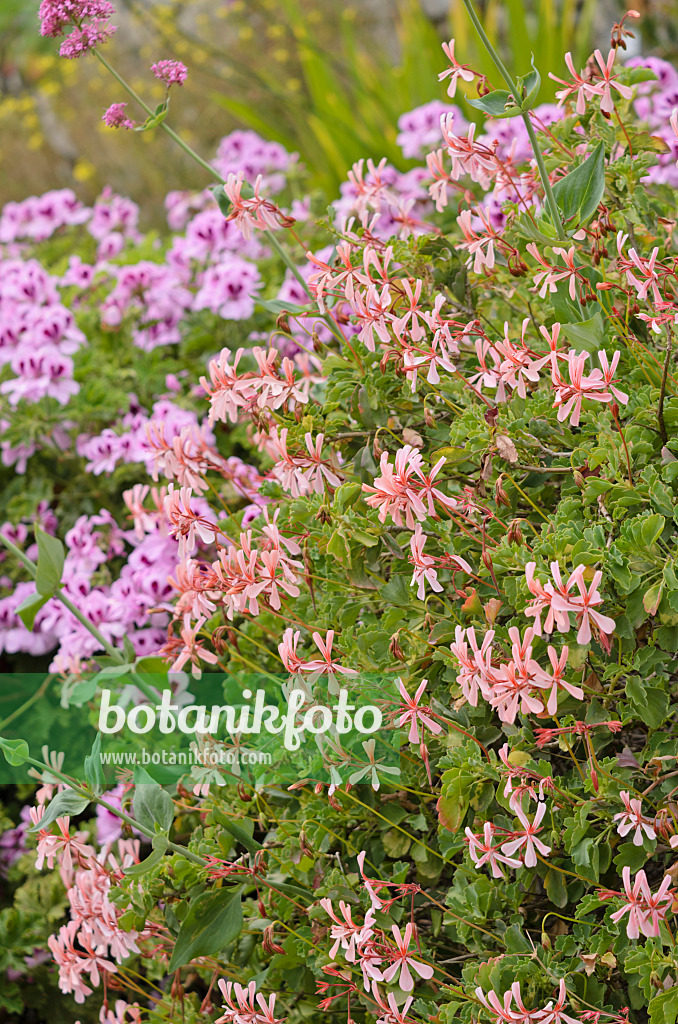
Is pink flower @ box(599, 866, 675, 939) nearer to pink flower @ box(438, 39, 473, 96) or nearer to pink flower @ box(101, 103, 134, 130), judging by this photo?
pink flower @ box(438, 39, 473, 96)

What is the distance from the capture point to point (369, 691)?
48.2 inches

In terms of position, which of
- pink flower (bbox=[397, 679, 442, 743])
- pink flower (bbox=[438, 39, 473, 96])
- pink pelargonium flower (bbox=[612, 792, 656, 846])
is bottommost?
pink pelargonium flower (bbox=[612, 792, 656, 846])

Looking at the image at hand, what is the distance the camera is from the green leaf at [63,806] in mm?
1109

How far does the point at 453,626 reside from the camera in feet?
3.73

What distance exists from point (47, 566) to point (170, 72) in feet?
2.27

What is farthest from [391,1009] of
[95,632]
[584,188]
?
[584,188]

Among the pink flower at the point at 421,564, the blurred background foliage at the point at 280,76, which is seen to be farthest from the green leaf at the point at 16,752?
the blurred background foliage at the point at 280,76

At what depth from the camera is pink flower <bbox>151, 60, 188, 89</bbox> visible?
1.25m

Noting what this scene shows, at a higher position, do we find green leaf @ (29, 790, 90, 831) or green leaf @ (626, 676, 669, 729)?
green leaf @ (29, 790, 90, 831)

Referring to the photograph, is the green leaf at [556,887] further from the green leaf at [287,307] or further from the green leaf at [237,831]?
the green leaf at [287,307]

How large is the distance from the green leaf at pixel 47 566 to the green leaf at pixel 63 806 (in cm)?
34

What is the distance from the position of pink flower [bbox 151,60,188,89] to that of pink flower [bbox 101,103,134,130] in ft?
0.25

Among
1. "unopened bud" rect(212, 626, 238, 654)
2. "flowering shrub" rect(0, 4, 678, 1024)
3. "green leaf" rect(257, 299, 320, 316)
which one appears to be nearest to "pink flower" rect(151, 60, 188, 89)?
"flowering shrub" rect(0, 4, 678, 1024)

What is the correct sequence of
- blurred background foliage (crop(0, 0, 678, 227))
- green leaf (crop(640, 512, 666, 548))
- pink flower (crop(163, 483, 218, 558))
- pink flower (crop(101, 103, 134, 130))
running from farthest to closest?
blurred background foliage (crop(0, 0, 678, 227)) < pink flower (crop(101, 103, 134, 130)) < pink flower (crop(163, 483, 218, 558)) < green leaf (crop(640, 512, 666, 548))
